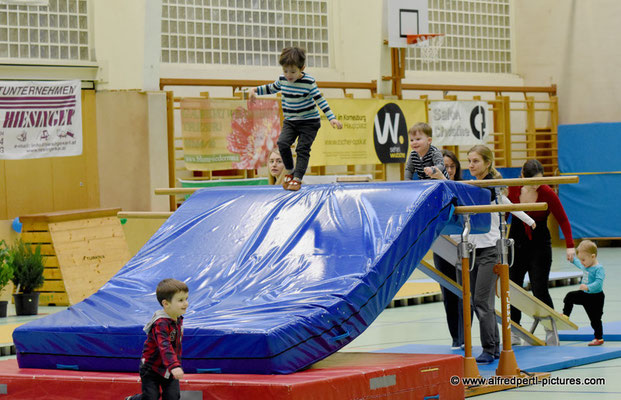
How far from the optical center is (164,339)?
4793 mm

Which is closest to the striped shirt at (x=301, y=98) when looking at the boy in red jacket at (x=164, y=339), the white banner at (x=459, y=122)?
the boy in red jacket at (x=164, y=339)

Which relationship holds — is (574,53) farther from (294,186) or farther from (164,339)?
(164,339)

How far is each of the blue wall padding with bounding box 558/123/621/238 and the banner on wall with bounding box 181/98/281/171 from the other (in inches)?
255

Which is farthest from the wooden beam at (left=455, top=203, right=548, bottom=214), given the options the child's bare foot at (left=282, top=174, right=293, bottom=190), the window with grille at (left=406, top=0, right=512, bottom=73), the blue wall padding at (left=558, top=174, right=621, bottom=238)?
the blue wall padding at (left=558, top=174, right=621, bottom=238)

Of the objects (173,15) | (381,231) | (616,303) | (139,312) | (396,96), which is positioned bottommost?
(616,303)

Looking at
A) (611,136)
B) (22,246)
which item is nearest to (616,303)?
(22,246)

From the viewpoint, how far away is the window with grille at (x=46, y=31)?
13.8m

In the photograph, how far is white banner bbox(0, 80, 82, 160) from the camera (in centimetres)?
1253

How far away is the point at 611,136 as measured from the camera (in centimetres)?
1830

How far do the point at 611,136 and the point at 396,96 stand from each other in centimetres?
435

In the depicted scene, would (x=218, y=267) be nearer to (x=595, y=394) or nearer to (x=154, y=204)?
(x=595, y=394)

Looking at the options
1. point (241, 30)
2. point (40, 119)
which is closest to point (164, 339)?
point (40, 119)

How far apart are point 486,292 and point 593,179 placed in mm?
12308

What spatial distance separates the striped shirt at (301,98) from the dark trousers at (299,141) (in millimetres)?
48
